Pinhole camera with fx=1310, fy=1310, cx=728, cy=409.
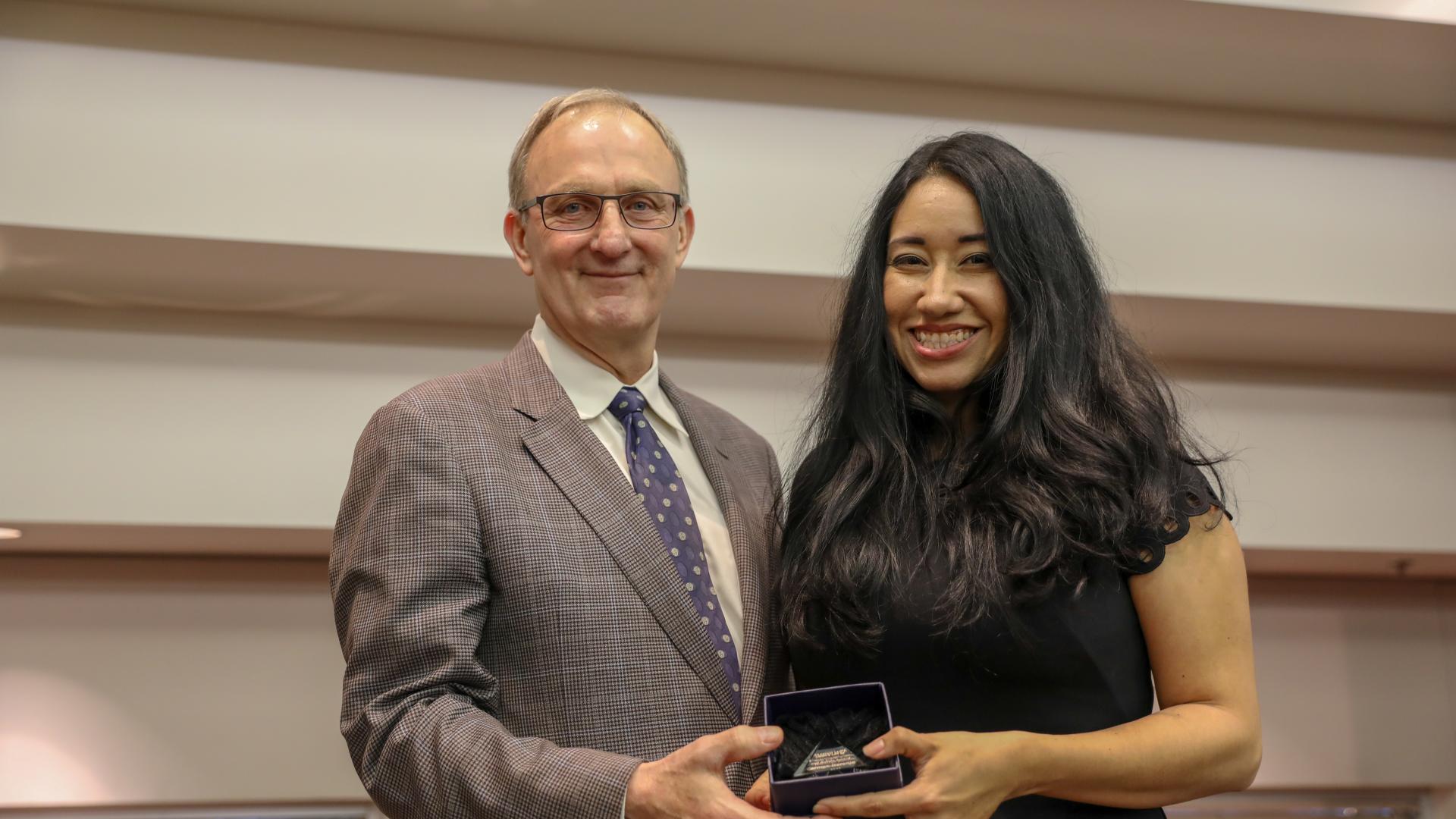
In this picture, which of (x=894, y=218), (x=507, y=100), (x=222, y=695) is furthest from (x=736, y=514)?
(x=222, y=695)

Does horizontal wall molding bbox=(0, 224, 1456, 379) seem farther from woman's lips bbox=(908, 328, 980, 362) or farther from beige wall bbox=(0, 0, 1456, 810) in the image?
woman's lips bbox=(908, 328, 980, 362)

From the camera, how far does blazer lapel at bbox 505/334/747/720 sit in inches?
72.4

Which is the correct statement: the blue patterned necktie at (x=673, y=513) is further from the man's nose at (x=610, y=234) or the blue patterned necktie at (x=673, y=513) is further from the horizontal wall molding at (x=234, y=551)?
the horizontal wall molding at (x=234, y=551)

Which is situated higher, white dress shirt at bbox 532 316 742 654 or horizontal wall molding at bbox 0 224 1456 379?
horizontal wall molding at bbox 0 224 1456 379

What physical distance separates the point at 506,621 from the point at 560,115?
83 cm

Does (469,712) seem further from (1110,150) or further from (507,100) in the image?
(1110,150)

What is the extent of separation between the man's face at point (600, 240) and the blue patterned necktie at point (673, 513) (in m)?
0.13

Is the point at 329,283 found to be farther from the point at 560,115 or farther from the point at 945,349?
the point at 945,349

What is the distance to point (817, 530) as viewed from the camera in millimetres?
1909

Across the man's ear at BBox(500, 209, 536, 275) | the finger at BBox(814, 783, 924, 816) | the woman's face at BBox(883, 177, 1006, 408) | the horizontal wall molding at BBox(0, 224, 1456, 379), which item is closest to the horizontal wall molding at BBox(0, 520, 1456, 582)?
the horizontal wall molding at BBox(0, 224, 1456, 379)

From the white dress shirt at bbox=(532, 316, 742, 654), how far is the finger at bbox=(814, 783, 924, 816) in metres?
0.54

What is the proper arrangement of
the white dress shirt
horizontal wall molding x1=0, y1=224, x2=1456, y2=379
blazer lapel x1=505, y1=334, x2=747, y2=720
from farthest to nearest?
horizontal wall molding x1=0, y1=224, x2=1456, y2=379 → the white dress shirt → blazer lapel x1=505, y1=334, x2=747, y2=720

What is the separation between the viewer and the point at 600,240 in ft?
6.69

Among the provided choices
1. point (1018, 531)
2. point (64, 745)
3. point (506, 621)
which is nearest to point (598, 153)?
point (506, 621)
